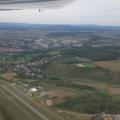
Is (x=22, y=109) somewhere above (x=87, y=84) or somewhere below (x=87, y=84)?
above

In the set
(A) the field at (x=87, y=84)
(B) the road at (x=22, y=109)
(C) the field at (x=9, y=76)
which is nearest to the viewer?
(B) the road at (x=22, y=109)

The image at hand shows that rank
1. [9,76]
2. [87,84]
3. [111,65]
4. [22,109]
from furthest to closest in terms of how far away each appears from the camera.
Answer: [111,65] < [9,76] < [87,84] < [22,109]

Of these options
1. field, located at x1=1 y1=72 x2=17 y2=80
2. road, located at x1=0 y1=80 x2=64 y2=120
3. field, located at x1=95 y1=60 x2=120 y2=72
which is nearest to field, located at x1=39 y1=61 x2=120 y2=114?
field, located at x1=95 y1=60 x2=120 y2=72

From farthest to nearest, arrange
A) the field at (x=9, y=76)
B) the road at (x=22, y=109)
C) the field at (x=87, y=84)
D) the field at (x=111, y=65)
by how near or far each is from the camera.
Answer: the field at (x=111, y=65) < the field at (x=9, y=76) < the field at (x=87, y=84) < the road at (x=22, y=109)

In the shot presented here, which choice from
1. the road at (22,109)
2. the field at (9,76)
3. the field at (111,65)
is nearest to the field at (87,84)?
the field at (111,65)

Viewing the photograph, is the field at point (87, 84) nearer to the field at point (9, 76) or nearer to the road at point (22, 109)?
Answer: the road at point (22, 109)

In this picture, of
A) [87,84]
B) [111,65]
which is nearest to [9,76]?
[87,84]

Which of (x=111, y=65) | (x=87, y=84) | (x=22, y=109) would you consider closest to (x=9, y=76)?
(x=87, y=84)

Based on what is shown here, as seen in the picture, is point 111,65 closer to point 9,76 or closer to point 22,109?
point 9,76

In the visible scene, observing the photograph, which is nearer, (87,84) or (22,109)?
(22,109)

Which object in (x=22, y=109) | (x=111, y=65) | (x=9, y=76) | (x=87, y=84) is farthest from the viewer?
(x=111, y=65)
